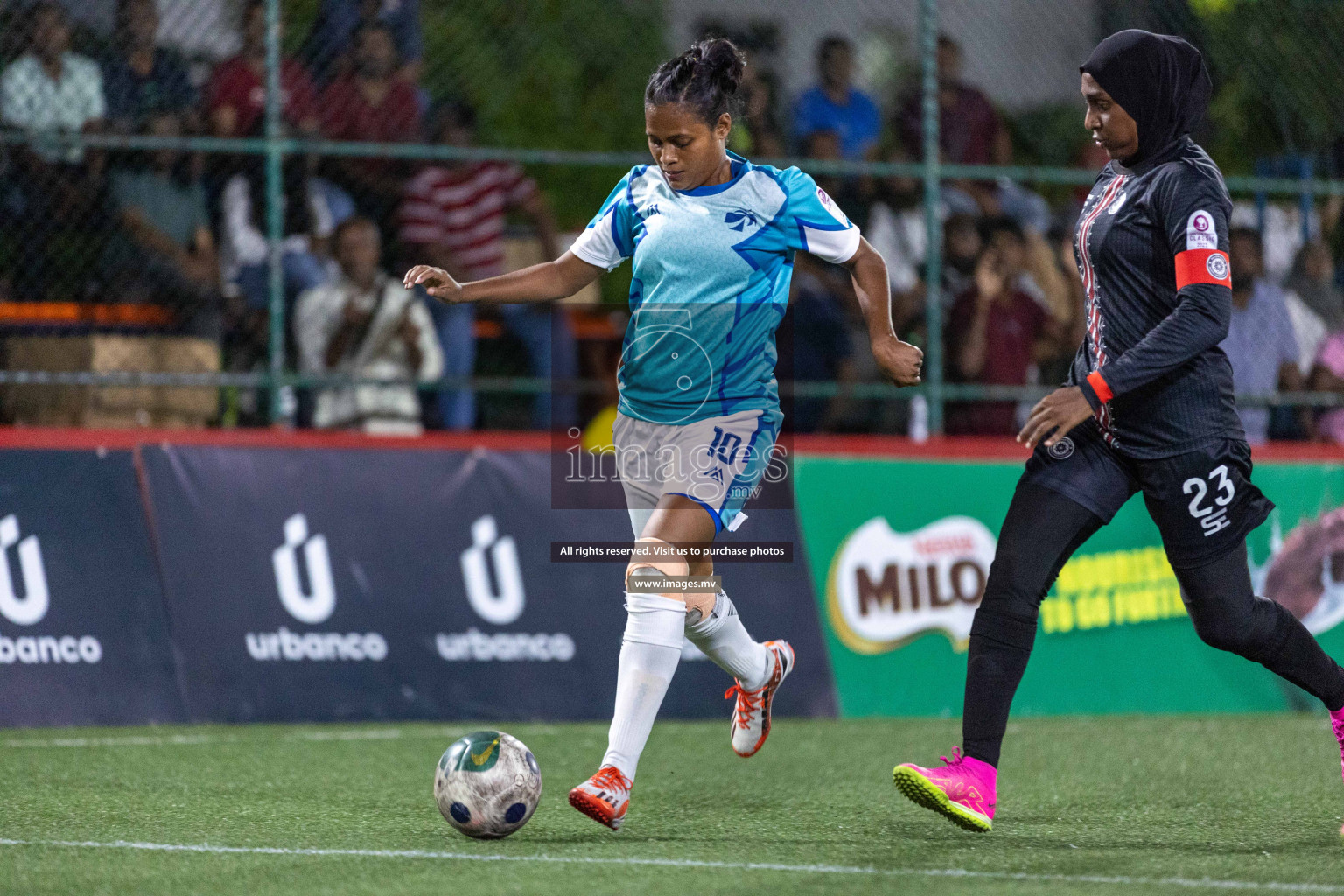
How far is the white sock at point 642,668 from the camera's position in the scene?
4.61 meters

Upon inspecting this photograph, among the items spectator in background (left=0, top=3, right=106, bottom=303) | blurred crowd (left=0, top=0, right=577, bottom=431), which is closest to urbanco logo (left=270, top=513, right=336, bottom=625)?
blurred crowd (left=0, top=0, right=577, bottom=431)

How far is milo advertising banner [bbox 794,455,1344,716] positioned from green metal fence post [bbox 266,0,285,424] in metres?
2.59

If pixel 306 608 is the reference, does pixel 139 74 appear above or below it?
above

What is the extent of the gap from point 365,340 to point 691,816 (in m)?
4.20

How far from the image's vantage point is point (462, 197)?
30.3 ft

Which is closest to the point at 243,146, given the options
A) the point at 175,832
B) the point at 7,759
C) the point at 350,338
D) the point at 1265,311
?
the point at 350,338

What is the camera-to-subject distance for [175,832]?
4.61m

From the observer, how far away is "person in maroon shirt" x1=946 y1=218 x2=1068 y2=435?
9117mm

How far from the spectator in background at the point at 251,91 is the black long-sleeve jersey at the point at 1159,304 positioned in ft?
16.1

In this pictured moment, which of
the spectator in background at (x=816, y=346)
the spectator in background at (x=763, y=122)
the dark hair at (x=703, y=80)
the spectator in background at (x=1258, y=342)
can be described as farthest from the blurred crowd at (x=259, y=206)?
the dark hair at (x=703, y=80)

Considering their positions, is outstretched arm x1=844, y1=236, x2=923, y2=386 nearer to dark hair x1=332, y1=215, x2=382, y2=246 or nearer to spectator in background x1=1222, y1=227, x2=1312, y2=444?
dark hair x1=332, y1=215, x2=382, y2=246

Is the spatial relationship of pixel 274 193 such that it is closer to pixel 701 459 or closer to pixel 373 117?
pixel 373 117

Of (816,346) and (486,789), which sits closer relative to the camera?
(486,789)

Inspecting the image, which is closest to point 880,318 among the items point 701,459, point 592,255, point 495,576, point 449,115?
point 701,459
